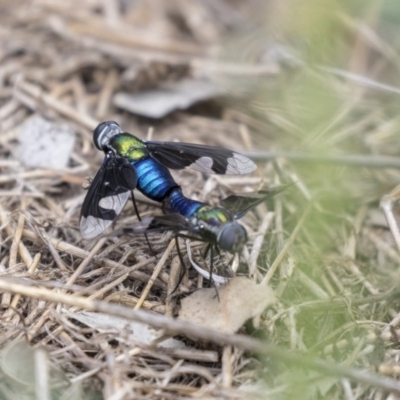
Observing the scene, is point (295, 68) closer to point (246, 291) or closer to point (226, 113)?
point (226, 113)

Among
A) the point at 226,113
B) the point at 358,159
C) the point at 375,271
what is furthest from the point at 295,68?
the point at 375,271

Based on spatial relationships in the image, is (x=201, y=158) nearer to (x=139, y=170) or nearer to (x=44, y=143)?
(x=139, y=170)

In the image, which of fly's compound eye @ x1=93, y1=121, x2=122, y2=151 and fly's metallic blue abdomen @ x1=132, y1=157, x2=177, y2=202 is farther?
fly's compound eye @ x1=93, y1=121, x2=122, y2=151

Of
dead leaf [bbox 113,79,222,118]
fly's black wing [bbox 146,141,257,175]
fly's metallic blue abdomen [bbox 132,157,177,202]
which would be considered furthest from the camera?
dead leaf [bbox 113,79,222,118]

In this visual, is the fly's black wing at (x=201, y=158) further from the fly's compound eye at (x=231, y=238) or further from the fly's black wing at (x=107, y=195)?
the fly's compound eye at (x=231, y=238)

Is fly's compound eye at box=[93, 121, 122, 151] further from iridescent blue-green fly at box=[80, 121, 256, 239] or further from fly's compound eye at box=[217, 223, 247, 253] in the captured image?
fly's compound eye at box=[217, 223, 247, 253]

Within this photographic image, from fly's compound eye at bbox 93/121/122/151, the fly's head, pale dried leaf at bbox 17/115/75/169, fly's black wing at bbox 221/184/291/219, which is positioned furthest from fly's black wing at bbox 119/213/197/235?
pale dried leaf at bbox 17/115/75/169

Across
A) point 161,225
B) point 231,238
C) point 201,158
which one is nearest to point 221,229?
point 231,238
